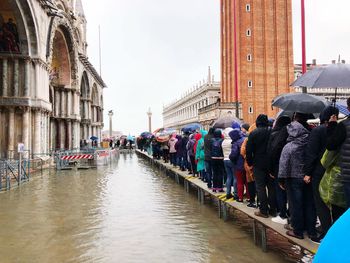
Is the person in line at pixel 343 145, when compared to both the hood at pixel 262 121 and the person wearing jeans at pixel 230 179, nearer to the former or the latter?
the hood at pixel 262 121

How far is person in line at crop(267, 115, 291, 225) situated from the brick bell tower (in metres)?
46.1

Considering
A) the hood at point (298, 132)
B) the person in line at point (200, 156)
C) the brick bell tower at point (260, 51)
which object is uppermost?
the brick bell tower at point (260, 51)

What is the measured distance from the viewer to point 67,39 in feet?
95.3

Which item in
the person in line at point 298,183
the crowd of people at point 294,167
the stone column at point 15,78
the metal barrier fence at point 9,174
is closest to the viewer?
the crowd of people at point 294,167

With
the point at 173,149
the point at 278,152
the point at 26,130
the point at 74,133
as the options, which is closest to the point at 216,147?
the point at 278,152

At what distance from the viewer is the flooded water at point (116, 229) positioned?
5.82 meters

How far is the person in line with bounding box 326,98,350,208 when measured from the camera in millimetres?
4074

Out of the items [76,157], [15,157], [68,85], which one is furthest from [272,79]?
[15,157]

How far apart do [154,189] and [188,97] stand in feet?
268

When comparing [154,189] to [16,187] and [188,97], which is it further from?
[188,97]

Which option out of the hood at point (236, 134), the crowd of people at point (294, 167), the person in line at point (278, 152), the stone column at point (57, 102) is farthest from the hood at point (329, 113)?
the stone column at point (57, 102)

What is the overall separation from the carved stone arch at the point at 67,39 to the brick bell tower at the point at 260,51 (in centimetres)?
2683

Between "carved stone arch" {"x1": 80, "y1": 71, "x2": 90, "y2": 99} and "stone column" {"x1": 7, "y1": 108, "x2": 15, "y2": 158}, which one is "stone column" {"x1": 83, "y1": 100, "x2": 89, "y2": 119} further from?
"stone column" {"x1": 7, "y1": 108, "x2": 15, "y2": 158}

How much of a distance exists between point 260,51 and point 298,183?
5045 centimetres
